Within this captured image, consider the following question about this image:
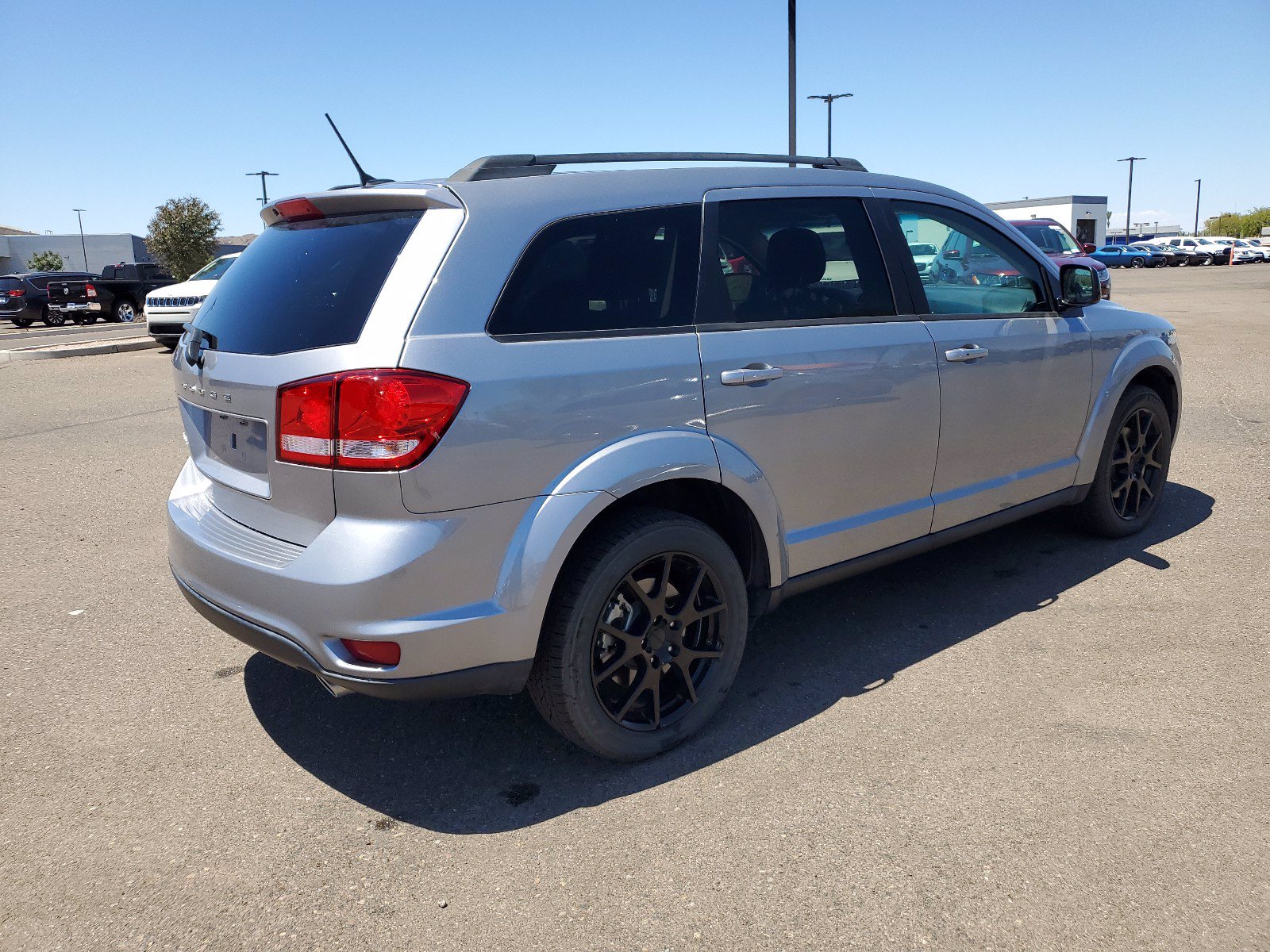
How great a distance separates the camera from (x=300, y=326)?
2768 mm

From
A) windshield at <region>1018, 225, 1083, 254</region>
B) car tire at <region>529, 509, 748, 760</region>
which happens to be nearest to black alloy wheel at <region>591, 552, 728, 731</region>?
→ car tire at <region>529, 509, 748, 760</region>

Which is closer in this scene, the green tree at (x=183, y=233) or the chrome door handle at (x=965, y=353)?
the chrome door handle at (x=965, y=353)

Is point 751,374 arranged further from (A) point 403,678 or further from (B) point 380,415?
(A) point 403,678

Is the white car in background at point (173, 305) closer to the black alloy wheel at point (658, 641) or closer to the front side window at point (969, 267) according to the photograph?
the front side window at point (969, 267)

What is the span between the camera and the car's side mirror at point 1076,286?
4.46 m

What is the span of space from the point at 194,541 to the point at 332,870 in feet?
3.69

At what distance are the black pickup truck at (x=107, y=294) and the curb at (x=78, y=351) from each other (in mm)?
12820

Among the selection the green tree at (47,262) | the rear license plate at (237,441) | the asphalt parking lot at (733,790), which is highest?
the green tree at (47,262)

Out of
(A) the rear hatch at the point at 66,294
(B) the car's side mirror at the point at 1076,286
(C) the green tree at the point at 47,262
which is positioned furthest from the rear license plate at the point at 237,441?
(C) the green tree at the point at 47,262

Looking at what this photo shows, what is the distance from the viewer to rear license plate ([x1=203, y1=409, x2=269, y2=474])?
281 cm

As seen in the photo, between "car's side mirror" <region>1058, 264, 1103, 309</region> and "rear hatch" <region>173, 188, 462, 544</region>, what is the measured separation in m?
3.00

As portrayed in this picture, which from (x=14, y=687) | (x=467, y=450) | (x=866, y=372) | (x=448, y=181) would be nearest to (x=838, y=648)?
(x=866, y=372)

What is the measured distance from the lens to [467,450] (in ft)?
8.51

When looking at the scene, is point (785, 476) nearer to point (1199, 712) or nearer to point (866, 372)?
point (866, 372)
